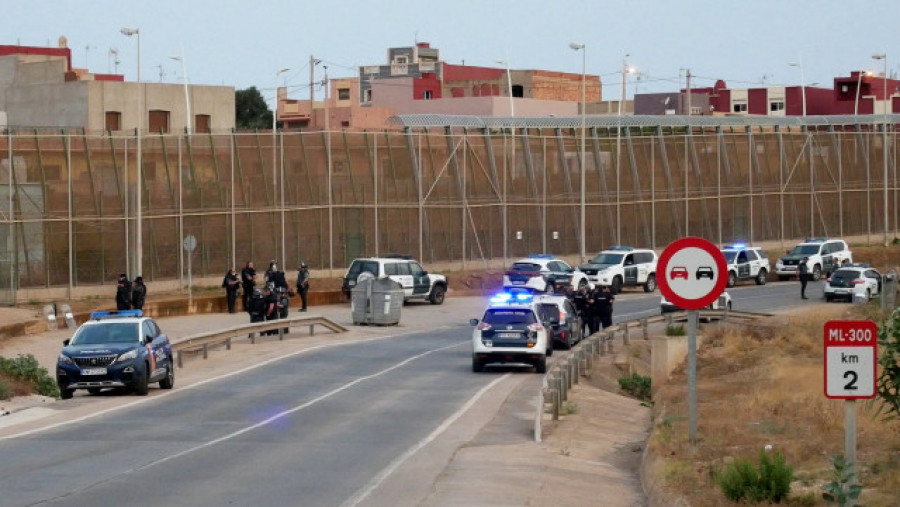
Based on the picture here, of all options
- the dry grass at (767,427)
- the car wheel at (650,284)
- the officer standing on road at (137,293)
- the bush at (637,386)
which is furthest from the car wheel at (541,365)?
the car wheel at (650,284)

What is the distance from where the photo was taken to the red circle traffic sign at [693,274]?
1655 cm

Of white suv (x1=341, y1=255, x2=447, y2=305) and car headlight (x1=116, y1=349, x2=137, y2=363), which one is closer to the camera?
car headlight (x1=116, y1=349, x2=137, y2=363)

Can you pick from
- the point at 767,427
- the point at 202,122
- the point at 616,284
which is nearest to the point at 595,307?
the point at 616,284

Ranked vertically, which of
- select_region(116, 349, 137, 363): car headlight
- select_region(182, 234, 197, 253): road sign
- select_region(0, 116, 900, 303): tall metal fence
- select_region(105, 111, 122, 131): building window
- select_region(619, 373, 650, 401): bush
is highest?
select_region(105, 111, 122, 131): building window

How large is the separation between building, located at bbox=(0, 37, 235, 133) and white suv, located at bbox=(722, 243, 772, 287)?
3007 centimetres

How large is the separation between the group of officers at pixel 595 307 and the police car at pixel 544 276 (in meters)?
8.99

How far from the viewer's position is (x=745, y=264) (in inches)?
2670

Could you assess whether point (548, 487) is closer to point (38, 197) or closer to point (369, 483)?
point (369, 483)

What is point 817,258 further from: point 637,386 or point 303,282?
point 637,386

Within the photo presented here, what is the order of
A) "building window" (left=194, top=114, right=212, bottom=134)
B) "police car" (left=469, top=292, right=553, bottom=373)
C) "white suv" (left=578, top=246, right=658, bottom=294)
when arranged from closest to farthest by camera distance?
"police car" (left=469, top=292, right=553, bottom=373)
"white suv" (left=578, top=246, right=658, bottom=294)
"building window" (left=194, top=114, right=212, bottom=134)

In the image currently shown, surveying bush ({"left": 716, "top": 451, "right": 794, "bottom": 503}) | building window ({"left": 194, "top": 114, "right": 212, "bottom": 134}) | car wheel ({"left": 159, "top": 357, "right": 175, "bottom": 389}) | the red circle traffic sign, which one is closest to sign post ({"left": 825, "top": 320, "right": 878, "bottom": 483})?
bush ({"left": 716, "top": 451, "right": 794, "bottom": 503})

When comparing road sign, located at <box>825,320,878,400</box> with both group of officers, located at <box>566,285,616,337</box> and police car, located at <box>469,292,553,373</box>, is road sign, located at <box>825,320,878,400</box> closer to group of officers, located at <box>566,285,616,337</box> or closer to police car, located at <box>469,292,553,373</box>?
police car, located at <box>469,292,553,373</box>

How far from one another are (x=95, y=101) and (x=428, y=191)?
81.5 ft

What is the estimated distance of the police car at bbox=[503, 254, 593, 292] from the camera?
57219 millimetres
